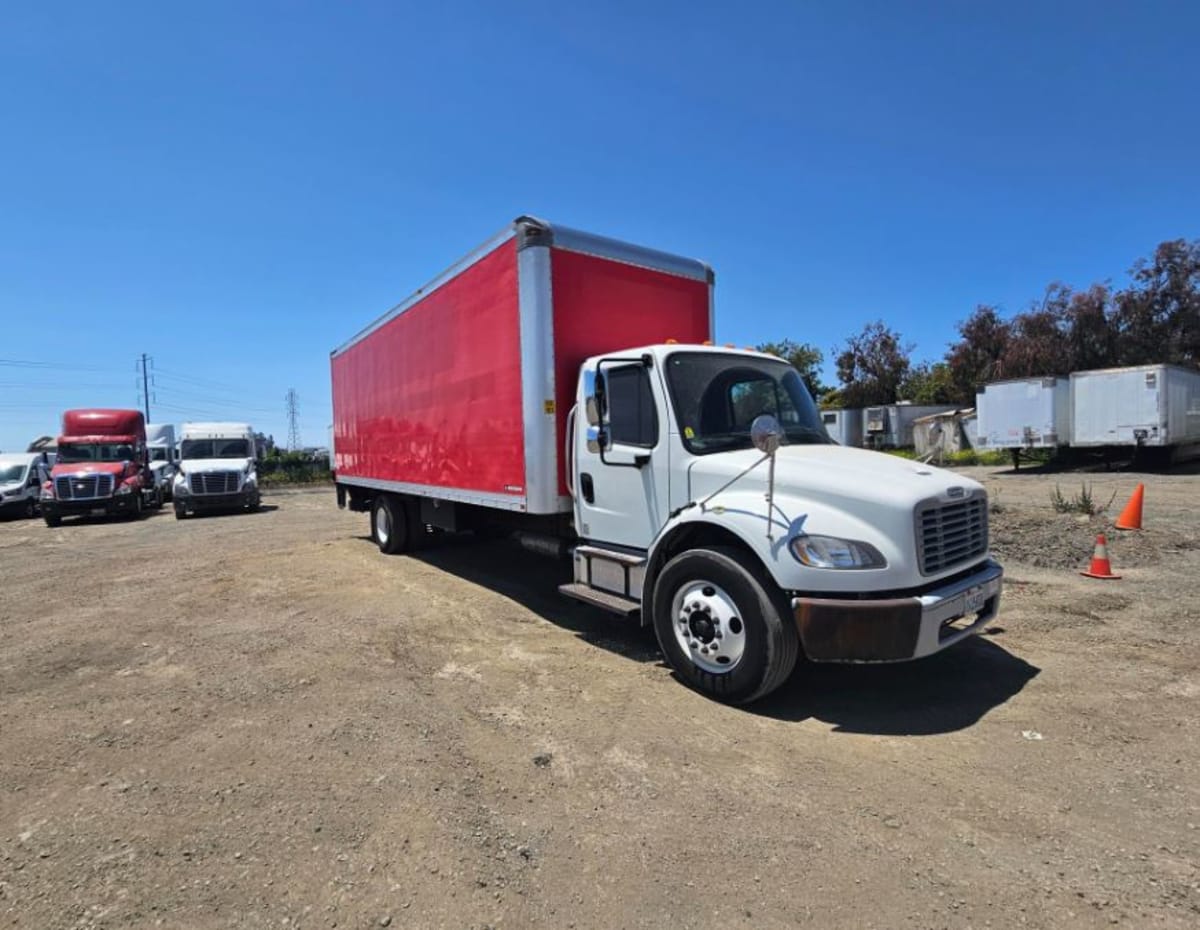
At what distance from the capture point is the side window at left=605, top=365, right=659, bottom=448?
497cm

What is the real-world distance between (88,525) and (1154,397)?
30.5 metres

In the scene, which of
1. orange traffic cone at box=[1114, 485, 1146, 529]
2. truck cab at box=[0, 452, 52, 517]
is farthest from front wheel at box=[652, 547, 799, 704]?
truck cab at box=[0, 452, 52, 517]

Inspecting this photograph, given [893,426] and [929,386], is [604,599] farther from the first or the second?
[929,386]

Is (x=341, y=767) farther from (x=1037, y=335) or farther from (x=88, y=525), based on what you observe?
(x=1037, y=335)

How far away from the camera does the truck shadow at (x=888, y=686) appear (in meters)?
3.87

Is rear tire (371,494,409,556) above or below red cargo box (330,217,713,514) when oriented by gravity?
below

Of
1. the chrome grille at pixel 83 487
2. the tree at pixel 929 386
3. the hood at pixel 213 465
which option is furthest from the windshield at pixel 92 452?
the tree at pixel 929 386

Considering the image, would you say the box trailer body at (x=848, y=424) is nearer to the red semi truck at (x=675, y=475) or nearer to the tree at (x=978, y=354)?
the tree at (x=978, y=354)

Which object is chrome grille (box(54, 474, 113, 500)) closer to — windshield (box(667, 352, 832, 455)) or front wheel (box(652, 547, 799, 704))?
windshield (box(667, 352, 832, 455))

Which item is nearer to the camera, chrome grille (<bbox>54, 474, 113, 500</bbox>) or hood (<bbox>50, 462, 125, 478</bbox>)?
chrome grille (<bbox>54, 474, 113, 500</bbox>)

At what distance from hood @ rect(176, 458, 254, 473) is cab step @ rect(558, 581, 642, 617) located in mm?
16491

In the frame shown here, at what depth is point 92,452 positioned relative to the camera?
59.8 feet

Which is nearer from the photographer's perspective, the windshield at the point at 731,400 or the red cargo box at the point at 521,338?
the windshield at the point at 731,400

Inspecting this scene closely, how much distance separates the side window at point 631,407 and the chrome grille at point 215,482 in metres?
17.0
